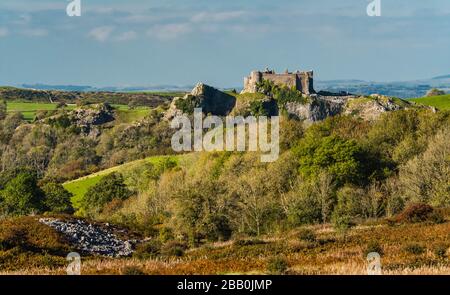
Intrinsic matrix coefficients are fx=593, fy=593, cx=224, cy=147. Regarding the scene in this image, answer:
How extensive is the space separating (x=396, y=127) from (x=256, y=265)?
168ft

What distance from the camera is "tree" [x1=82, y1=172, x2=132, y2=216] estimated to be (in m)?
82.5

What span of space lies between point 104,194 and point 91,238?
144ft

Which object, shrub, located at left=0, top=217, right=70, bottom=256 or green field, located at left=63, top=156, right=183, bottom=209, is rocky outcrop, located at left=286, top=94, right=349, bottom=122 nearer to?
green field, located at left=63, top=156, right=183, bottom=209

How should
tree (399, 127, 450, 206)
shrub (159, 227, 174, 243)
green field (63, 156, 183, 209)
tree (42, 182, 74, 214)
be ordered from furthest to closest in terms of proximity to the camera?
green field (63, 156, 183, 209) < tree (42, 182, 74, 214) < tree (399, 127, 450, 206) < shrub (159, 227, 174, 243)

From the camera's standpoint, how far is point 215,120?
7067 inches

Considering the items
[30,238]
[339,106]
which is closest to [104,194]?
[30,238]

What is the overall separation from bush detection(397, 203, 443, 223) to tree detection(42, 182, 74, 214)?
2007 inches

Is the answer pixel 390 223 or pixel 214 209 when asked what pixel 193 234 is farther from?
pixel 390 223

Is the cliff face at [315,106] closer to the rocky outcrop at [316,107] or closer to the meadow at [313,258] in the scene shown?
the rocky outcrop at [316,107]

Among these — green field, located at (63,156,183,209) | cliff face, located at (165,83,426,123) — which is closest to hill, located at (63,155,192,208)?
green field, located at (63,156,183,209)

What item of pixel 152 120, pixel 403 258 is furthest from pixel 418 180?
pixel 152 120

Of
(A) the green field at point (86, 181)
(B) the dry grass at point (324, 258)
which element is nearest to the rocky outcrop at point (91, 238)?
(B) the dry grass at point (324, 258)

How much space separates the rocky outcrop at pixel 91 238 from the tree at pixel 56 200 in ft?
116

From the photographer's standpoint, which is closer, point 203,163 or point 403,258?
point 403,258
